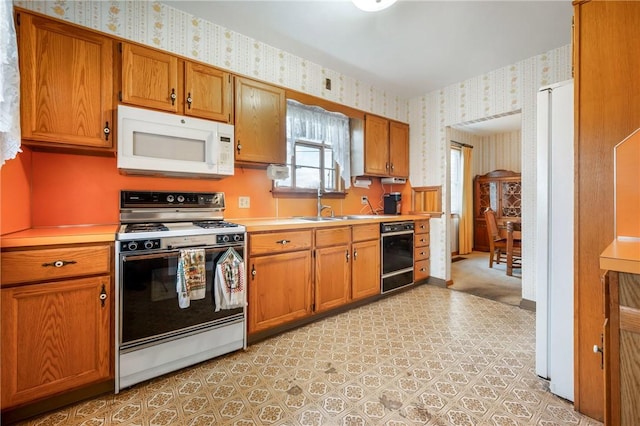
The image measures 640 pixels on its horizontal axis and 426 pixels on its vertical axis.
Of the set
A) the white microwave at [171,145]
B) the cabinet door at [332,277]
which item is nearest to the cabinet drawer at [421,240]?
the cabinet door at [332,277]

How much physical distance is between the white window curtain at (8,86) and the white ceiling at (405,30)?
130cm

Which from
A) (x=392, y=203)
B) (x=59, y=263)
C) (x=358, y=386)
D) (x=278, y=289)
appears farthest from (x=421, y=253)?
(x=59, y=263)

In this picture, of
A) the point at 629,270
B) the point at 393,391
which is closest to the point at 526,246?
the point at 393,391

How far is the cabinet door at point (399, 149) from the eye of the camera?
12.3ft

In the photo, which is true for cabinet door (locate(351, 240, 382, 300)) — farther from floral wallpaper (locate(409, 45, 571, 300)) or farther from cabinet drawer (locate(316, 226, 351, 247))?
floral wallpaper (locate(409, 45, 571, 300))

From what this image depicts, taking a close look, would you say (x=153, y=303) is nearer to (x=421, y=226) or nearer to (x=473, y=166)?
(x=421, y=226)

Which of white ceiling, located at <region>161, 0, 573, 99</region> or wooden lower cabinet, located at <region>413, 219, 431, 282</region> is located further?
wooden lower cabinet, located at <region>413, 219, 431, 282</region>

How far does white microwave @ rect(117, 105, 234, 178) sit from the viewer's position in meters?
1.87

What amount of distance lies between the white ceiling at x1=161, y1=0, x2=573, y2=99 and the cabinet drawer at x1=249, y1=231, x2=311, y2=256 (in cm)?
176

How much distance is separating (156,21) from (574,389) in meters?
3.59

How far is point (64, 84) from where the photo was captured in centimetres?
173

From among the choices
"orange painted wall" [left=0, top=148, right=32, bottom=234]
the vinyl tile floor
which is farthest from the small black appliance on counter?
"orange painted wall" [left=0, top=148, right=32, bottom=234]

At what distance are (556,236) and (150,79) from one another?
2784 millimetres

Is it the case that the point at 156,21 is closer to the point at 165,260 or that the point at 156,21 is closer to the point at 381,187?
the point at 165,260
